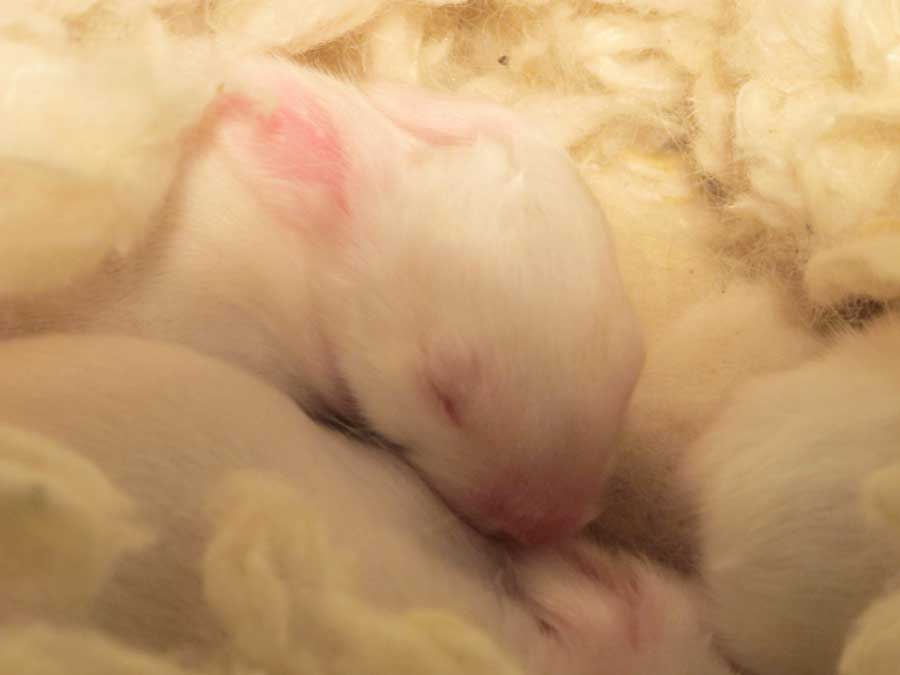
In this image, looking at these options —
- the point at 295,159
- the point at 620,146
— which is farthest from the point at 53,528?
the point at 620,146

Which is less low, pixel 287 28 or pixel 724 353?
pixel 287 28

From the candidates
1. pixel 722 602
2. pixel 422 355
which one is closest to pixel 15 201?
pixel 422 355

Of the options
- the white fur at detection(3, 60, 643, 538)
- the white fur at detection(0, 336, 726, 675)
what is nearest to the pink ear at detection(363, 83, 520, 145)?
the white fur at detection(3, 60, 643, 538)

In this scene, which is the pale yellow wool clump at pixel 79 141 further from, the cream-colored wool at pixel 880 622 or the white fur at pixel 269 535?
the cream-colored wool at pixel 880 622

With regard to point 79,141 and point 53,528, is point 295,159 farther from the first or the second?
point 53,528

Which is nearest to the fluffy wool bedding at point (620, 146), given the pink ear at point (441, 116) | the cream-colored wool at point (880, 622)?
the cream-colored wool at point (880, 622)

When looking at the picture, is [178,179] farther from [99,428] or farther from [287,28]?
[99,428]
